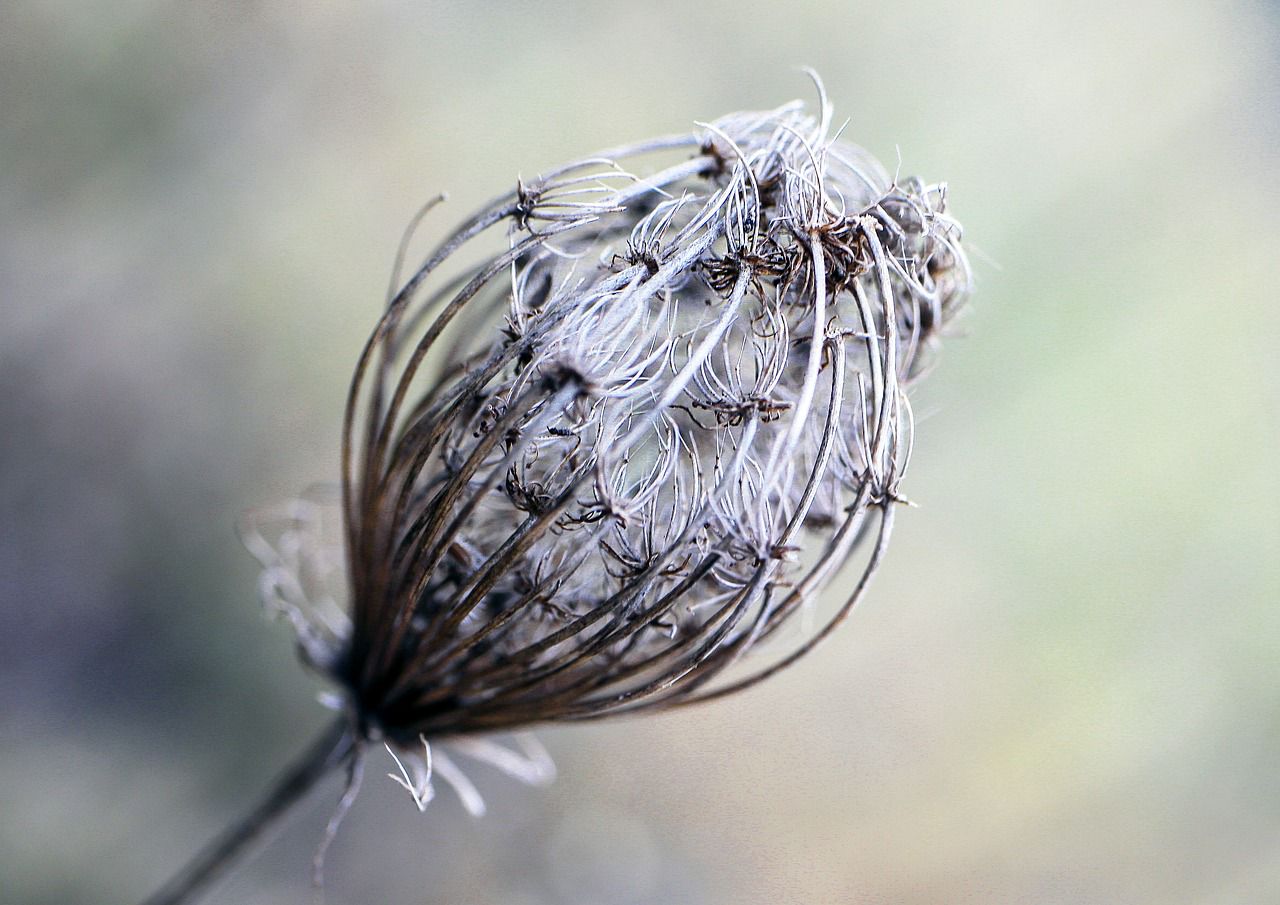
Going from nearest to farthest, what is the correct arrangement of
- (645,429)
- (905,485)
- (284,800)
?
(645,429), (284,800), (905,485)

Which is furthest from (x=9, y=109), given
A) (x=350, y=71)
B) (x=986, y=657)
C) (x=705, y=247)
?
(x=986, y=657)

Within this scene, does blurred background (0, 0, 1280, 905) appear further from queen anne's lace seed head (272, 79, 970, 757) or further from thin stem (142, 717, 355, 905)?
queen anne's lace seed head (272, 79, 970, 757)

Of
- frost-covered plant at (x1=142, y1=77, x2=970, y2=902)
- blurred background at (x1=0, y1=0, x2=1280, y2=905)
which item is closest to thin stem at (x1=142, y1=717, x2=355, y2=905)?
frost-covered plant at (x1=142, y1=77, x2=970, y2=902)

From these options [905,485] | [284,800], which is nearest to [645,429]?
[284,800]

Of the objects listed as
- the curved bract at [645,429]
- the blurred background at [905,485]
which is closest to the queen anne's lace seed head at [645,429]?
the curved bract at [645,429]

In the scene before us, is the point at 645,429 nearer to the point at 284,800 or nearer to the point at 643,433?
the point at 643,433
